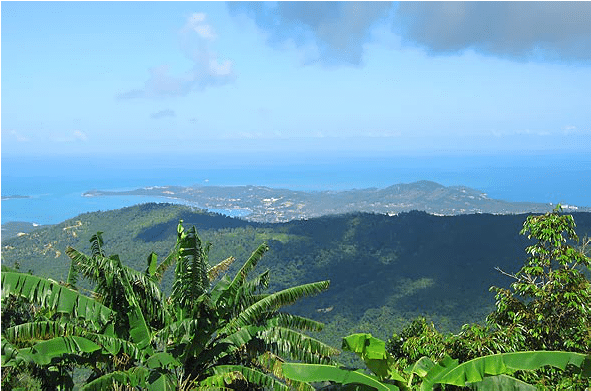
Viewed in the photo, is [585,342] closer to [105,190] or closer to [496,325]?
[496,325]

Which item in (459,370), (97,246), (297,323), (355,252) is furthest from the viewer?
(355,252)

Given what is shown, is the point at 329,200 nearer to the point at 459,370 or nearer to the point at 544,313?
the point at 544,313

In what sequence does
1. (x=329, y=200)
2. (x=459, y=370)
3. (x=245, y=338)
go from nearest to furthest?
1. (x=459, y=370)
2. (x=245, y=338)
3. (x=329, y=200)

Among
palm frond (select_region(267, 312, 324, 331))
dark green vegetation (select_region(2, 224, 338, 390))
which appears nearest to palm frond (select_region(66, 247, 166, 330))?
dark green vegetation (select_region(2, 224, 338, 390))

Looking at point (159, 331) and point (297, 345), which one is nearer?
point (159, 331)

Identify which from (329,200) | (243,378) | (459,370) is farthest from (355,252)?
(329,200)

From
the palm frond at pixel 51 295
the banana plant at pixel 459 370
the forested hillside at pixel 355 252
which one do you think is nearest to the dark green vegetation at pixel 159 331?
the palm frond at pixel 51 295

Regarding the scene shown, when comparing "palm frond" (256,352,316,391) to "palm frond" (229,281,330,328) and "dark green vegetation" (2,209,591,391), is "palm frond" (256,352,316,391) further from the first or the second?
"palm frond" (229,281,330,328)
